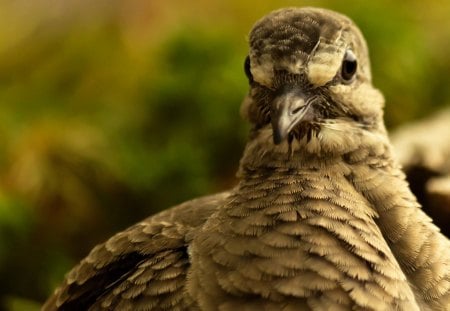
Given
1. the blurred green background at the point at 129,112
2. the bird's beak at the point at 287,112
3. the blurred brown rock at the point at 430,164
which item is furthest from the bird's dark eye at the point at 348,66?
the blurred green background at the point at 129,112

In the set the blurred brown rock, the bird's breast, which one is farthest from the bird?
the blurred brown rock

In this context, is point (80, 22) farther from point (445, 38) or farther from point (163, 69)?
point (445, 38)

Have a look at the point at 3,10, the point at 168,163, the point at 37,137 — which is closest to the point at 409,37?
the point at 168,163

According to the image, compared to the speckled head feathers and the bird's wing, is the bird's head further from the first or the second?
the bird's wing

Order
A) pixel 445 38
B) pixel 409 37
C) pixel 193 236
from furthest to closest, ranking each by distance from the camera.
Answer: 1. pixel 445 38
2. pixel 409 37
3. pixel 193 236

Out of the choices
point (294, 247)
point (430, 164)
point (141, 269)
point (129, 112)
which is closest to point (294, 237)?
point (294, 247)

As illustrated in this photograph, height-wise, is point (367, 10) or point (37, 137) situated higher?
point (367, 10)

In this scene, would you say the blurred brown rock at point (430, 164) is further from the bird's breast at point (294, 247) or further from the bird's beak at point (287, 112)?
the bird's beak at point (287, 112)

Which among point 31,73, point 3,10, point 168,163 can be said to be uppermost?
point 3,10

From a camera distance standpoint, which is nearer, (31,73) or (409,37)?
(409,37)
